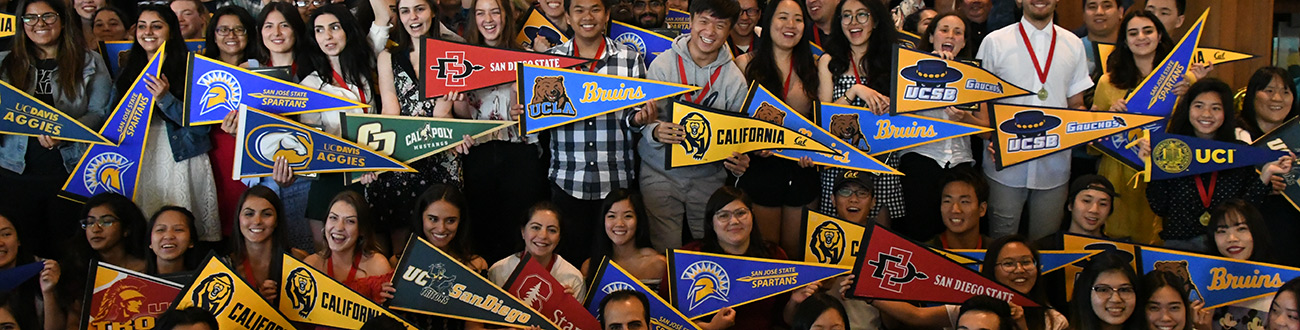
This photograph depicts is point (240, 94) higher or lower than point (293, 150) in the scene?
higher

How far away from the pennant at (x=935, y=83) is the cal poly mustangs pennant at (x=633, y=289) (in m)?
1.58

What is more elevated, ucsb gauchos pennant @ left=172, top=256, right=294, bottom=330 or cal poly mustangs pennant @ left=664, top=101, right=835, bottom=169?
cal poly mustangs pennant @ left=664, top=101, right=835, bottom=169

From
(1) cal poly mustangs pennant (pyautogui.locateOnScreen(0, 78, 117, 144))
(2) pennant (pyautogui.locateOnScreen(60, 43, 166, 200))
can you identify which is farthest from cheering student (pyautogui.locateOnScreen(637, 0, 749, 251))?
(1) cal poly mustangs pennant (pyautogui.locateOnScreen(0, 78, 117, 144))

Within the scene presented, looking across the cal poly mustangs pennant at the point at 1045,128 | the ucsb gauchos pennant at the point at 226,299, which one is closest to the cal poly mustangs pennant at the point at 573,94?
the ucsb gauchos pennant at the point at 226,299

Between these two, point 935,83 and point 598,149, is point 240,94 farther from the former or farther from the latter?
point 935,83

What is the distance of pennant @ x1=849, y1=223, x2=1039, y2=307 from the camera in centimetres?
548

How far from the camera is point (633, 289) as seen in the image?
17.6 ft

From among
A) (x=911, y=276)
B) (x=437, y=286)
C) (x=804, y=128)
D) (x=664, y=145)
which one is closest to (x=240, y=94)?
(x=437, y=286)

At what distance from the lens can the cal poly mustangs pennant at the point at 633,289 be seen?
5.35 m

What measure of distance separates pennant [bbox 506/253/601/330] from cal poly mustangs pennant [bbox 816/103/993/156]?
5.32 feet

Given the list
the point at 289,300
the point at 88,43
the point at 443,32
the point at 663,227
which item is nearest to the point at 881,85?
the point at 663,227

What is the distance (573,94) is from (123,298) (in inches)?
88.5

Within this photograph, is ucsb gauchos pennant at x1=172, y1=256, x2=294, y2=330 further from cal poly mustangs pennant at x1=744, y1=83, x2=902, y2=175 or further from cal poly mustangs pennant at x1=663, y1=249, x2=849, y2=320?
cal poly mustangs pennant at x1=744, y1=83, x2=902, y2=175

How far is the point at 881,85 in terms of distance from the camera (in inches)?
241
